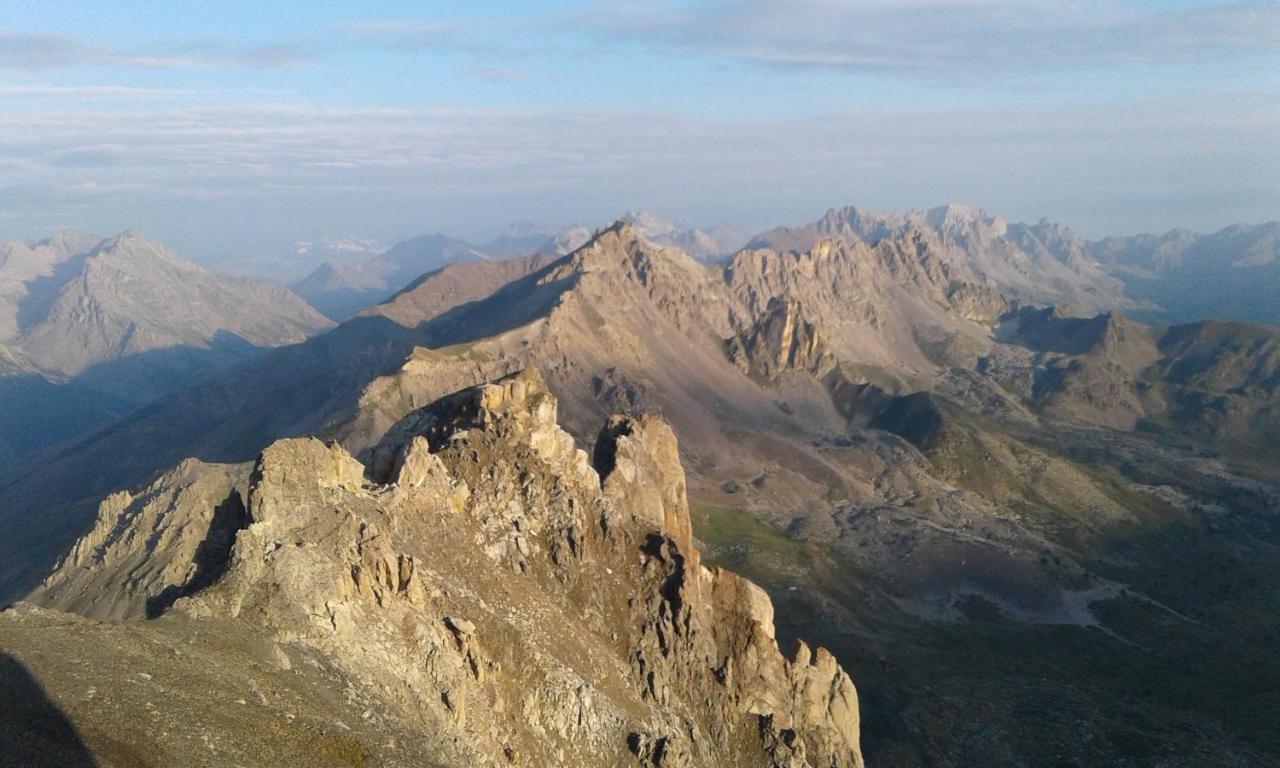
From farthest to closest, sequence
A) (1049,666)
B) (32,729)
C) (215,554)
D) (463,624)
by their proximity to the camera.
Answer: (1049,666)
(215,554)
(463,624)
(32,729)

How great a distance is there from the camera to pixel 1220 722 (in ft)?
353

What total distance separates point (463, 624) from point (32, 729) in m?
21.3

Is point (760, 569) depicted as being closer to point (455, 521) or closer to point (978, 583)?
point (978, 583)

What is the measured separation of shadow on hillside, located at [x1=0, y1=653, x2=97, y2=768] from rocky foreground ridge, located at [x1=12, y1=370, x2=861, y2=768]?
436 mm

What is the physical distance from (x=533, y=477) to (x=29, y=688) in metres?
37.1

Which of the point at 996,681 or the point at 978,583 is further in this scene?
the point at 978,583

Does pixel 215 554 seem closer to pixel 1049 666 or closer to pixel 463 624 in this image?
pixel 463 624

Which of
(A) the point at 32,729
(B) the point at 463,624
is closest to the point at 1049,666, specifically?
(B) the point at 463,624

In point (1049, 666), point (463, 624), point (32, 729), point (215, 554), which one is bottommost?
point (1049, 666)

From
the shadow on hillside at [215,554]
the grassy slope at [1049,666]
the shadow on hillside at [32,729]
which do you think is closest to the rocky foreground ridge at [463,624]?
the shadow on hillside at [215,554]

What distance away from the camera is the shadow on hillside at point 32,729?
84.8ft

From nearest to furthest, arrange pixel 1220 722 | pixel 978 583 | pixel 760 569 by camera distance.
→ 1. pixel 1220 722
2. pixel 760 569
3. pixel 978 583

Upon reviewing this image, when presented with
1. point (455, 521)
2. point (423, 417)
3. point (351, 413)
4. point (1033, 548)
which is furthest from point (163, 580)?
point (1033, 548)

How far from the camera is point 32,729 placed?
89.3 ft
